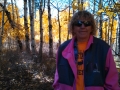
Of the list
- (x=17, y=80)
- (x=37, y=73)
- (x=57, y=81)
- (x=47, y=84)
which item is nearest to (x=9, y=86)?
(x=17, y=80)

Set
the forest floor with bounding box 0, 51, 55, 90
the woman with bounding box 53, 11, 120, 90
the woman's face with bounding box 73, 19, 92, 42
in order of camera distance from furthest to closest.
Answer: the forest floor with bounding box 0, 51, 55, 90 < the woman's face with bounding box 73, 19, 92, 42 < the woman with bounding box 53, 11, 120, 90

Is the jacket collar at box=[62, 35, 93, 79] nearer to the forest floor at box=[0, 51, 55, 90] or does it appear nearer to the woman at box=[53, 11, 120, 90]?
the woman at box=[53, 11, 120, 90]

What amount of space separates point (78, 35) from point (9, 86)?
4.19m

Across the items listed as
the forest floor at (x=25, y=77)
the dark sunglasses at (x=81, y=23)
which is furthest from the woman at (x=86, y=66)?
the forest floor at (x=25, y=77)

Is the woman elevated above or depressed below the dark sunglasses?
below

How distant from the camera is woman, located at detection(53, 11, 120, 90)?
1941 mm

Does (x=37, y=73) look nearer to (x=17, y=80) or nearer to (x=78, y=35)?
(x=17, y=80)

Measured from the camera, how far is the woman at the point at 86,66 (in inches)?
76.4

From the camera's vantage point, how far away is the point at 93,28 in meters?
2.20

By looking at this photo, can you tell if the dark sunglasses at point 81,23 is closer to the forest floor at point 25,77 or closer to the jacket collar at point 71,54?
the jacket collar at point 71,54

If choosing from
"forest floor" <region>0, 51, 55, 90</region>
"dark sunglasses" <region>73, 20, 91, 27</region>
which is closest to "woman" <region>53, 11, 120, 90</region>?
"dark sunglasses" <region>73, 20, 91, 27</region>

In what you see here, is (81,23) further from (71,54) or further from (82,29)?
(71,54)

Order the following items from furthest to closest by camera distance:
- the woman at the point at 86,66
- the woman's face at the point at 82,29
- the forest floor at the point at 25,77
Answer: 1. the forest floor at the point at 25,77
2. the woman's face at the point at 82,29
3. the woman at the point at 86,66

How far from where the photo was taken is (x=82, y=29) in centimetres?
212
